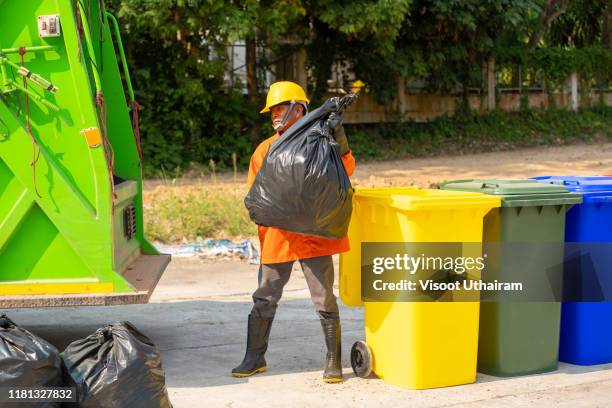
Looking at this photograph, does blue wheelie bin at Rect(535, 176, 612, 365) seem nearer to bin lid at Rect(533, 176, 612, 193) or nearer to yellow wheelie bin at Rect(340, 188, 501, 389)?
bin lid at Rect(533, 176, 612, 193)

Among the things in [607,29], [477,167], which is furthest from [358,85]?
[607,29]

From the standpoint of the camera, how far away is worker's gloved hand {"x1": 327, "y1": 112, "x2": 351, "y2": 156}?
562 cm

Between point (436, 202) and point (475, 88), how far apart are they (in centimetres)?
2008

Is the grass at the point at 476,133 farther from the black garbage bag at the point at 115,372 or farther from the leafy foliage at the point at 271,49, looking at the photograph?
the black garbage bag at the point at 115,372

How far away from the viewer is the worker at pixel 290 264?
5.71 metres

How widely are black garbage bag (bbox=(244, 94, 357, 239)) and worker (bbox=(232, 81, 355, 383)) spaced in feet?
0.37

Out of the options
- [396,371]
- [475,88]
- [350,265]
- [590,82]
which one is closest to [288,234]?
[350,265]

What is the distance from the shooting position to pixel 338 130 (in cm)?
567

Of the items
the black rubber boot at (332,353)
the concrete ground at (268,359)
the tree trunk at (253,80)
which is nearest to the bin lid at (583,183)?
the concrete ground at (268,359)

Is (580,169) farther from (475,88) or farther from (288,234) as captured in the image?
(288,234)

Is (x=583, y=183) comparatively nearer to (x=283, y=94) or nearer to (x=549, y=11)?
(x=283, y=94)

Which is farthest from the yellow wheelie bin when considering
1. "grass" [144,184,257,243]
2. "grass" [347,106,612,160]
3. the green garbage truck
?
"grass" [347,106,612,160]

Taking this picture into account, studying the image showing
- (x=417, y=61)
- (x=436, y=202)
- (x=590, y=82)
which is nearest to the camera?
(x=436, y=202)

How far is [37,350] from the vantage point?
4441 mm
